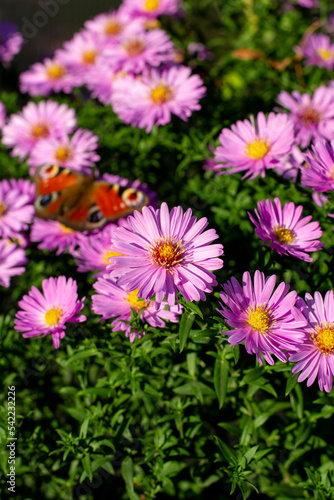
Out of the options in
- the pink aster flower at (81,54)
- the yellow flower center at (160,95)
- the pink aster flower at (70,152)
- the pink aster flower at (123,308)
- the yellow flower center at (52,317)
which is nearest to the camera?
the pink aster flower at (123,308)

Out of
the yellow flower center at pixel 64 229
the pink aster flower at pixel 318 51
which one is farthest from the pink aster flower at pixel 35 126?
the pink aster flower at pixel 318 51

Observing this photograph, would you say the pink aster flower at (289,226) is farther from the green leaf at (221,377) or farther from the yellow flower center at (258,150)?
the green leaf at (221,377)

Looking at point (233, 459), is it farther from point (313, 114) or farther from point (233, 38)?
point (233, 38)

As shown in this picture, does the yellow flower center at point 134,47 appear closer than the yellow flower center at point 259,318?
No

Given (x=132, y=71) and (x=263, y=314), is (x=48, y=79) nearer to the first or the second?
(x=132, y=71)

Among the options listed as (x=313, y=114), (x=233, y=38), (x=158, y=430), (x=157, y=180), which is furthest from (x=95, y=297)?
(x=233, y=38)

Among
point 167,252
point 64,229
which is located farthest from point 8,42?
point 167,252

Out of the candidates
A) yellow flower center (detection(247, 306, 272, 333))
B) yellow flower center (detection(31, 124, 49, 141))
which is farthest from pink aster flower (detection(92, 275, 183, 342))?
yellow flower center (detection(31, 124, 49, 141))
